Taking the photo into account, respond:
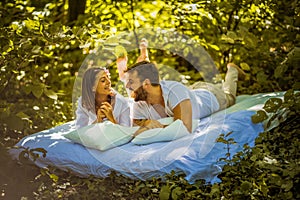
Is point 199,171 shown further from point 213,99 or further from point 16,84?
point 16,84

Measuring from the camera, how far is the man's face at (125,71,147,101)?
3.88m

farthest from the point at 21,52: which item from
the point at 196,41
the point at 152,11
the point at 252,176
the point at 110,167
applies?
the point at 152,11

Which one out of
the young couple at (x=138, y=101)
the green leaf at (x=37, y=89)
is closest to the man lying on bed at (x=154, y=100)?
the young couple at (x=138, y=101)

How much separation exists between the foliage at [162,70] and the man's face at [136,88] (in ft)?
0.94

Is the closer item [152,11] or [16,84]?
[16,84]

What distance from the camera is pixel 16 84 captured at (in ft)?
17.2

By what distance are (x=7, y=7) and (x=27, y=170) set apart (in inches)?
86.6

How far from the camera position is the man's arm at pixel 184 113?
3.76 m

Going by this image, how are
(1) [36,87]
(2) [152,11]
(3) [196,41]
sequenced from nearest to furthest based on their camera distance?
(1) [36,87], (3) [196,41], (2) [152,11]

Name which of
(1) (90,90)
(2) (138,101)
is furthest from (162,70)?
(1) (90,90)

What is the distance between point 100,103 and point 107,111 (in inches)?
2.7

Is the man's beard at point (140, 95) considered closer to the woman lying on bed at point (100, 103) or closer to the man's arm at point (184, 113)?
the woman lying on bed at point (100, 103)

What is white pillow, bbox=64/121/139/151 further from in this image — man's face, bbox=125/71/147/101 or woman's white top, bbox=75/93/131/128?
man's face, bbox=125/71/147/101

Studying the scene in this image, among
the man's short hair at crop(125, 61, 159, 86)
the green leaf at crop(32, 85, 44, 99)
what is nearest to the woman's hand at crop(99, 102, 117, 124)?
the man's short hair at crop(125, 61, 159, 86)
